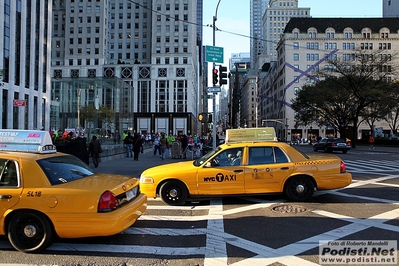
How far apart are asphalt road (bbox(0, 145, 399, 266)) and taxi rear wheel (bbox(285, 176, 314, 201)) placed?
0.21 metres

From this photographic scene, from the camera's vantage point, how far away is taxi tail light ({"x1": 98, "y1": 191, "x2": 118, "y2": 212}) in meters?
4.75

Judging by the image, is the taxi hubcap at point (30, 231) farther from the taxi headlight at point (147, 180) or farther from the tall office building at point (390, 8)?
the tall office building at point (390, 8)

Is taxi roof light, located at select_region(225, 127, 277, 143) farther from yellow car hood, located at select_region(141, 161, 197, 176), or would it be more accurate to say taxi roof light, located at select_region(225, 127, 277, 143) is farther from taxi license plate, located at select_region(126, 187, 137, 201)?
taxi license plate, located at select_region(126, 187, 137, 201)

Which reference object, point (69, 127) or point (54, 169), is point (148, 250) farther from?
point (69, 127)

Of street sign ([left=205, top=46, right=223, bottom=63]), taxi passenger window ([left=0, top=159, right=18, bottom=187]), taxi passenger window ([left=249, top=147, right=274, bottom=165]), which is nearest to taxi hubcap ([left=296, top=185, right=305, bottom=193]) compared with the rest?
taxi passenger window ([left=249, top=147, right=274, bottom=165])

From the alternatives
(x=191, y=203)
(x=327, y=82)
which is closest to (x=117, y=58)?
(x=327, y=82)

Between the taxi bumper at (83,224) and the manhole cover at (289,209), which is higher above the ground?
the taxi bumper at (83,224)

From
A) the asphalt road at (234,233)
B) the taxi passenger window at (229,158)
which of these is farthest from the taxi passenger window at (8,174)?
the taxi passenger window at (229,158)

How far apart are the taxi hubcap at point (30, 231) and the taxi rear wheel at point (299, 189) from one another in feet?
18.3

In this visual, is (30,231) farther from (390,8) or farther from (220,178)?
(390,8)

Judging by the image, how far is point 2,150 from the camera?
5.54 m

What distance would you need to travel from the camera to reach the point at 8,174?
16.2ft

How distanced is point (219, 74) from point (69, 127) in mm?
13355

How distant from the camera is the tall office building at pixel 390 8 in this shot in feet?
306
